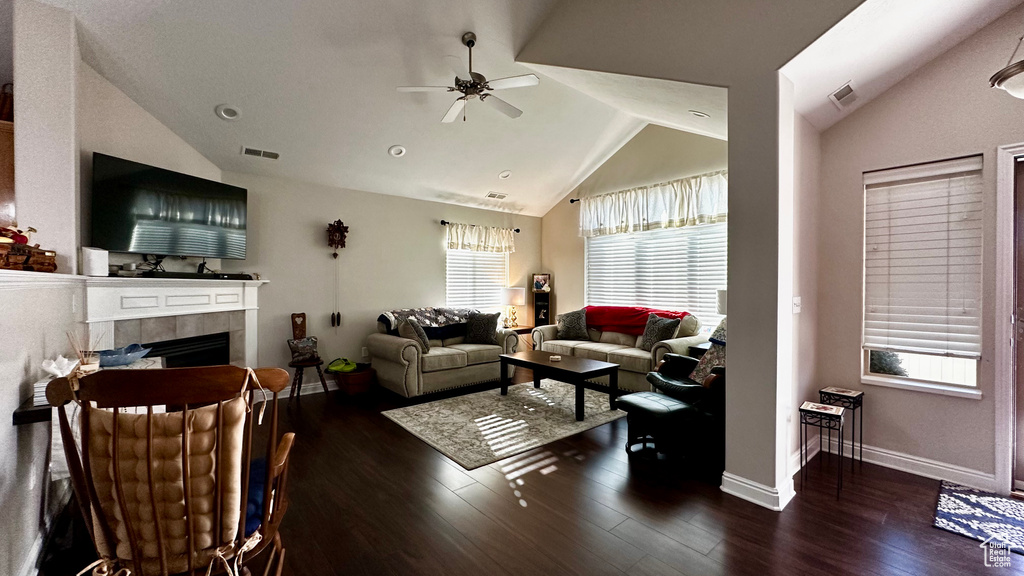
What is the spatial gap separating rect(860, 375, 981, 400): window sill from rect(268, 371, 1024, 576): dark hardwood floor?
1.90 ft

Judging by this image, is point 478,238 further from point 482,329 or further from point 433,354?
point 433,354

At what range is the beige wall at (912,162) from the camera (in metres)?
2.56

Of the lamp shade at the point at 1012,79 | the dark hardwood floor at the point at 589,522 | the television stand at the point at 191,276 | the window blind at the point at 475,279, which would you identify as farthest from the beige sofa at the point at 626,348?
the television stand at the point at 191,276

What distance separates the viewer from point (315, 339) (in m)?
4.65

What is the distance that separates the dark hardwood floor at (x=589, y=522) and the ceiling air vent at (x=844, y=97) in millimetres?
2497

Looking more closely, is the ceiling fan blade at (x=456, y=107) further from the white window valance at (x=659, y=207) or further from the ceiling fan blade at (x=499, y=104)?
the white window valance at (x=659, y=207)

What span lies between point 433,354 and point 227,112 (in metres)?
2.95

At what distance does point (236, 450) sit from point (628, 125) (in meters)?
5.49

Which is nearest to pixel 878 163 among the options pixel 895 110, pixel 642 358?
pixel 895 110

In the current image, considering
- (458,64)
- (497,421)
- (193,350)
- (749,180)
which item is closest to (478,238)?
(458,64)

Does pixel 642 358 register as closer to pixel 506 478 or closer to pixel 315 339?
pixel 506 478

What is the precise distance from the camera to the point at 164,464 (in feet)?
4.11

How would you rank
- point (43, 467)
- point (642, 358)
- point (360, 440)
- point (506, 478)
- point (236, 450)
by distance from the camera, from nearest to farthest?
point (236, 450)
point (43, 467)
point (506, 478)
point (360, 440)
point (642, 358)

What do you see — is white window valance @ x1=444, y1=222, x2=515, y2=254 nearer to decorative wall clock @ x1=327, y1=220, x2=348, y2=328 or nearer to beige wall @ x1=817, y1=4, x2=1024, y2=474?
decorative wall clock @ x1=327, y1=220, x2=348, y2=328
